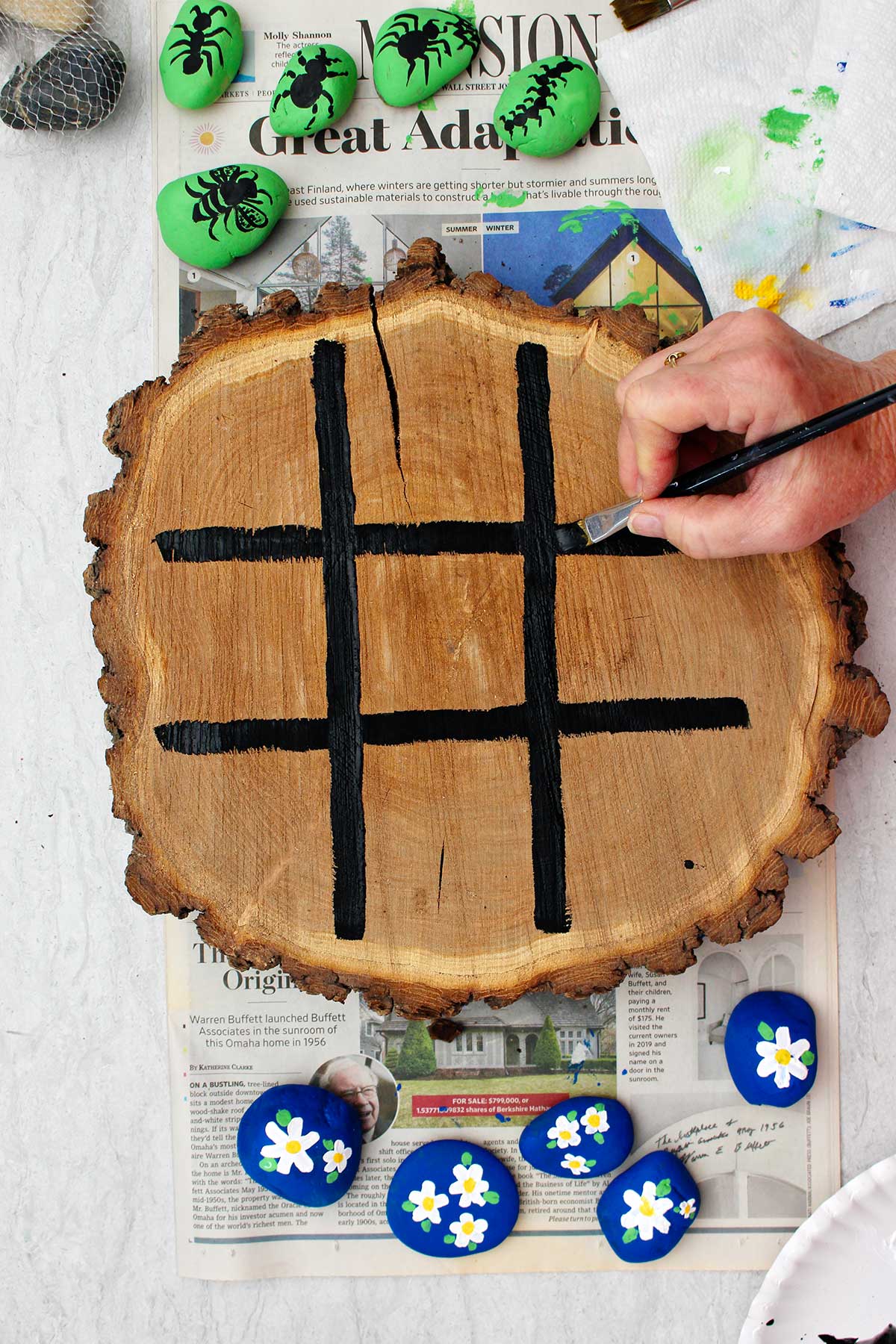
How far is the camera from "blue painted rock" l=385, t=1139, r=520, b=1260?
752 millimetres

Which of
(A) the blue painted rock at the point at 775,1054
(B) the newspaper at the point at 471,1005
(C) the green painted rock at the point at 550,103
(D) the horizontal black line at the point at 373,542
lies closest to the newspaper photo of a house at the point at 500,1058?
(B) the newspaper at the point at 471,1005

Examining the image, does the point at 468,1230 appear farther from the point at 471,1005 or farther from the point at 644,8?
the point at 644,8

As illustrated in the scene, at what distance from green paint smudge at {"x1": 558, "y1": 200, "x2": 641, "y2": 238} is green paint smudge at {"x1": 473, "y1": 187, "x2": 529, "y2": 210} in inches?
1.6

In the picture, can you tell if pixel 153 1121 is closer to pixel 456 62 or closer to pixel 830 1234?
pixel 830 1234

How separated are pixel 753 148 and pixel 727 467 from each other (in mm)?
350

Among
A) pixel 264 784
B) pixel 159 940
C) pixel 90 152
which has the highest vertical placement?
pixel 90 152

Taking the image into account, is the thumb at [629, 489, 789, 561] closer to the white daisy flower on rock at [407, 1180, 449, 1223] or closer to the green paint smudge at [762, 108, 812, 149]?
the green paint smudge at [762, 108, 812, 149]

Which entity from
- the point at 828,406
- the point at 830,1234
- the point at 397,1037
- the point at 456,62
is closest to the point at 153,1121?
the point at 397,1037

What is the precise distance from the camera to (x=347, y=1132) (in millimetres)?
748

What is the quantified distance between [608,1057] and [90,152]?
0.91m

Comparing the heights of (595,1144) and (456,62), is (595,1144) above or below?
below

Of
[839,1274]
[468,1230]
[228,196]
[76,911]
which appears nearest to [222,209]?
[228,196]

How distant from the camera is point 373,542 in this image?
25.2 inches

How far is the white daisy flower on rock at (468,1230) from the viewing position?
76cm
